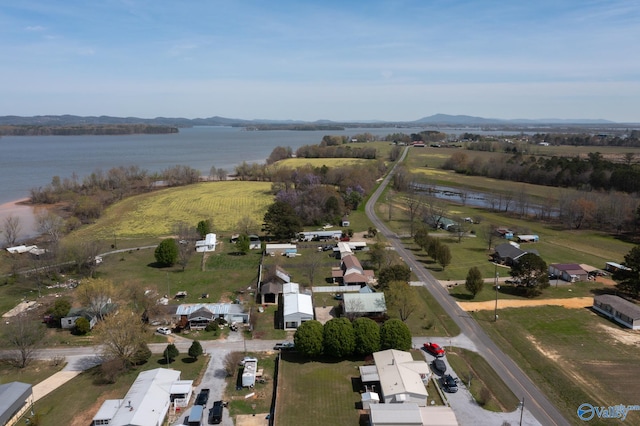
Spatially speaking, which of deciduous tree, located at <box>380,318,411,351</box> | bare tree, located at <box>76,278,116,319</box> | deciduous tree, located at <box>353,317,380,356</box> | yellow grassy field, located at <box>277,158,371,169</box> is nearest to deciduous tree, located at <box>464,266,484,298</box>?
deciduous tree, located at <box>380,318,411,351</box>

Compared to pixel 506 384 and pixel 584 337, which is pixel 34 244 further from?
pixel 584 337

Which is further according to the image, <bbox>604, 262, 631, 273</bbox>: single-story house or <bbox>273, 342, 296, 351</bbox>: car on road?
<bbox>604, 262, 631, 273</bbox>: single-story house

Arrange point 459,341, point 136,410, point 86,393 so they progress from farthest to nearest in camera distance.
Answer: point 459,341 < point 86,393 < point 136,410

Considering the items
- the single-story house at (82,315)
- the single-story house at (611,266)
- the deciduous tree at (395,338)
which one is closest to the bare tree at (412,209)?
the single-story house at (611,266)

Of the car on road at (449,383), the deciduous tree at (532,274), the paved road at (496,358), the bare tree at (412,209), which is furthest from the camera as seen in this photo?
the bare tree at (412,209)

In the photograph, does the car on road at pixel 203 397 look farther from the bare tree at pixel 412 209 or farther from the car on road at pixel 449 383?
the bare tree at pixel 412 209

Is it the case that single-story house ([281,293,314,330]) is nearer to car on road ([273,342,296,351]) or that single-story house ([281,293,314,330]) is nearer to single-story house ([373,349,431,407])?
car on road ([273,342,296,351])

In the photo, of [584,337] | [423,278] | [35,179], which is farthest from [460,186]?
[35,179]
